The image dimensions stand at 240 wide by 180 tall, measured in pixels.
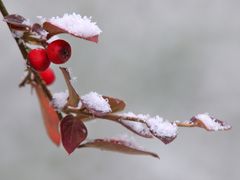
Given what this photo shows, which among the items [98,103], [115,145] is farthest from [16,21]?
[115,145]

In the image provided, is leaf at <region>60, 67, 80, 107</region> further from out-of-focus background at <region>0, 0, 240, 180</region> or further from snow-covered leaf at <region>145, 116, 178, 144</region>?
out-of-focus background at <region>0, 0, 240, 180</region>

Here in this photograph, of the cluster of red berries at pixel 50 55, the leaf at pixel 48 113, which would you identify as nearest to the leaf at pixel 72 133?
the cluster of red berries at pixel 50 55

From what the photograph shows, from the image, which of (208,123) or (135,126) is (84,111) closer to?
(135,126)

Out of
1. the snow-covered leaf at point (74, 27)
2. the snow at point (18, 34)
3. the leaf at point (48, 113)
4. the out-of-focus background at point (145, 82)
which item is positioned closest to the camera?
the snow-covered leaf at point (74, 27)

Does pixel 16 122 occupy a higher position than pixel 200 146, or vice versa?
pixel 200 146

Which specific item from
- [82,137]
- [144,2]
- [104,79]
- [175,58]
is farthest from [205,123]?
[144,2]

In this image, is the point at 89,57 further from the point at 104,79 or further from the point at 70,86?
the point at 70,86

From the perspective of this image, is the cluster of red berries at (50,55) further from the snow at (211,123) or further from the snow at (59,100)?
the snow at (211,123)
